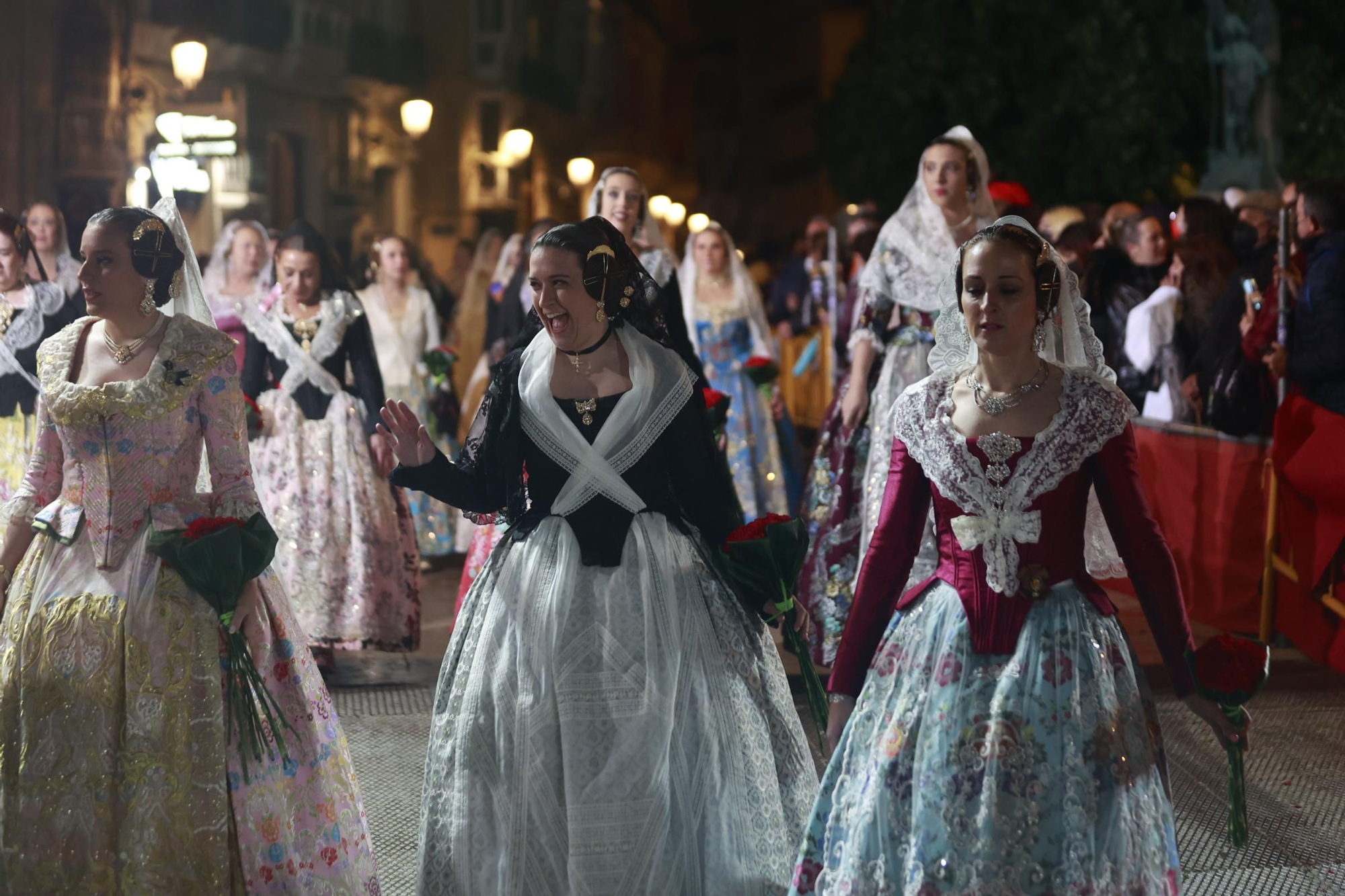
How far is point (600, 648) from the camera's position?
4027mm

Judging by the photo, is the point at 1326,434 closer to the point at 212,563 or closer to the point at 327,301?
the point at 327,301

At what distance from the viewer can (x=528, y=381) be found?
4.29 meters

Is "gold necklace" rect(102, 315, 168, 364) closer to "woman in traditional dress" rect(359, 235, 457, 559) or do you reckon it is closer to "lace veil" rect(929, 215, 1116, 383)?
"lace veil" rect(929, 215, 1116, 383)

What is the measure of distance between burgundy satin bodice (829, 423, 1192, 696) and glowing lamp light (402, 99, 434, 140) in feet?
61.5

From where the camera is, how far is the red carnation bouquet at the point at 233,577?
3824 millimetres

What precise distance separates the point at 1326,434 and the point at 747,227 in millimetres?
52218

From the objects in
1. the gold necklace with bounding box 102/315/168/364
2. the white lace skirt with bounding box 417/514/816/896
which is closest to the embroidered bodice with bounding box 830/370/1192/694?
the white lace skirt with bounding box 417/514/816/896

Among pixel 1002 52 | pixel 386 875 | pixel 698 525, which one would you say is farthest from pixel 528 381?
pixel 1002 52

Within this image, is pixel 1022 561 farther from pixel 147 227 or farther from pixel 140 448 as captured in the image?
pixel 147 227

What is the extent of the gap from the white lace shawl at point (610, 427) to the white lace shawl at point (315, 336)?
3.56 metres

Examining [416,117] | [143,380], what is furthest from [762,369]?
[416,117]

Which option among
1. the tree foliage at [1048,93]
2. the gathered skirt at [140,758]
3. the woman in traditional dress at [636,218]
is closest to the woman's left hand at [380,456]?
the woman in traditional dress at [636,218]

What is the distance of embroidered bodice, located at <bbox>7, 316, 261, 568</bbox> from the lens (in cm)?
401

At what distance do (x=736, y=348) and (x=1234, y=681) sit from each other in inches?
298
